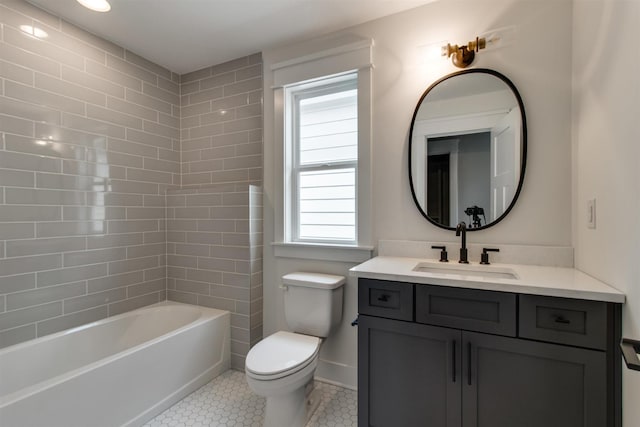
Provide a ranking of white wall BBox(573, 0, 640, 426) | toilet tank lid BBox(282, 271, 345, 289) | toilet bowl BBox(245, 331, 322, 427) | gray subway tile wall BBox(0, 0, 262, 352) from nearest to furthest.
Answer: white wall BBox(573, 0, 640, 426)
toilet bowl BBox(245, 331, 322, 427)
gray subway tile wall BBox(0, 0, 262, 352)
toilet tank lid BBox(282, 271, 345, 289)

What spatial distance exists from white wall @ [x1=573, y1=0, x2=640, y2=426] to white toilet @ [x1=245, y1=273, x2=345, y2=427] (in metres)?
1.29

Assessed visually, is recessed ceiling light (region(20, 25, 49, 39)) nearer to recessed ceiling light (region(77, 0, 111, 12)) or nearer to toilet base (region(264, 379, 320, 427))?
recessed ceiling light (region(77, 0, 111, 12))

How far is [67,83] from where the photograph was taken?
6.41 ft

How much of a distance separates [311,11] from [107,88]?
5.18 feet

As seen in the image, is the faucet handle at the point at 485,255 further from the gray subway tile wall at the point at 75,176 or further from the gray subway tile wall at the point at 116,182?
the gray subway tile wall at the point at 75,176

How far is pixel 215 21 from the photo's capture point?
6.48 feet

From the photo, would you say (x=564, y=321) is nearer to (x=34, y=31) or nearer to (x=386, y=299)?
(x=386, y=299)

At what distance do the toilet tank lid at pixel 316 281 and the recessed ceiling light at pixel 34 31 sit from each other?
2.15 metres

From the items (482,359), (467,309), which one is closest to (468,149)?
(467,309)

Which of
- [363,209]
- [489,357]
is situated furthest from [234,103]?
[489,357]

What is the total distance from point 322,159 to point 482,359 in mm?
1568

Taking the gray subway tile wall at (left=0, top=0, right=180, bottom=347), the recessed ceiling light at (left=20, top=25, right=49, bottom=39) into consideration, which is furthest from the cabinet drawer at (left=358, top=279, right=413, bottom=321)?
the recessed ceiling light at (left=20, top=25, right=49, bottom=39)

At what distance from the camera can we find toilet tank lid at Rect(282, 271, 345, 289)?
1.90m

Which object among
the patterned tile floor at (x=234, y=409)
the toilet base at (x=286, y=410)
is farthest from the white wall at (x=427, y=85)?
the toilet base at (x=286, y=410)
